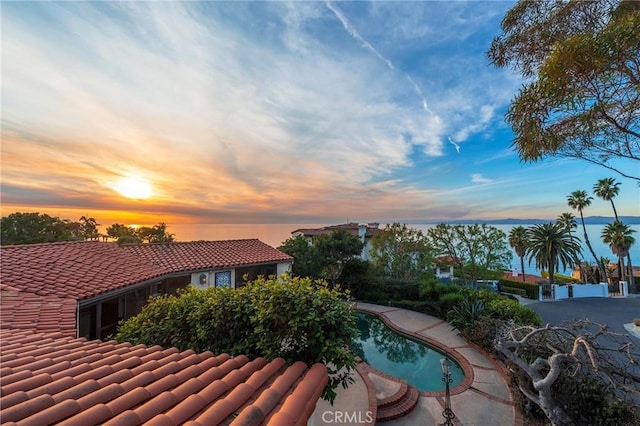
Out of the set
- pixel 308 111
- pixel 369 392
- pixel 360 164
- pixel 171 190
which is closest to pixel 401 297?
pixel 360 164

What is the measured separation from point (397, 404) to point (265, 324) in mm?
6297

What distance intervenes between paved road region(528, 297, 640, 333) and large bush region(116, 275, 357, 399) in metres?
16.8

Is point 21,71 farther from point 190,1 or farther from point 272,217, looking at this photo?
point 272,217

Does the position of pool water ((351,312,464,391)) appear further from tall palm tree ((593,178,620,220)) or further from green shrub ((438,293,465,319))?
tall palm tree ((593,178,620,220))

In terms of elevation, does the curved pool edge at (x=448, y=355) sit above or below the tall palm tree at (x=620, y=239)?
below

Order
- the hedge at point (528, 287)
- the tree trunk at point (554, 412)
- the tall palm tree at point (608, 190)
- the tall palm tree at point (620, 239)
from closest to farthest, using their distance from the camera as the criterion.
→ the tree trunk at point (554, 412), the hedge at point (528, 287), the tall palm tree at point (620, 239), the tall palm tree at point (608, 190)

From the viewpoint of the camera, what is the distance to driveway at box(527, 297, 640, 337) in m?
15.5

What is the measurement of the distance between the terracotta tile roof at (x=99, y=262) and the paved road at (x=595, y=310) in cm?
1731

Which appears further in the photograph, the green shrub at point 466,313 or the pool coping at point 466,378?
the green shrub at point 466,313

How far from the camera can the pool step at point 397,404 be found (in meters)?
7.66

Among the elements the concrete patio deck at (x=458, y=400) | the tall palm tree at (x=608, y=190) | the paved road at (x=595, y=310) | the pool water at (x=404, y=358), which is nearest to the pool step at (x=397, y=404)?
the concrete patio deck at (x=458, y=400)

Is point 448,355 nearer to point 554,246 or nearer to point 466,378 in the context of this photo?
point 466,378

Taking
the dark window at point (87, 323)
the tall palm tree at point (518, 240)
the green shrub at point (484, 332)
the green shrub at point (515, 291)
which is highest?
the tall palm tree at point (518, 240)

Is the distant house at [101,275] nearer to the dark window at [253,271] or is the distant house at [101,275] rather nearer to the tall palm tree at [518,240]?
the dark window at [253,271]
